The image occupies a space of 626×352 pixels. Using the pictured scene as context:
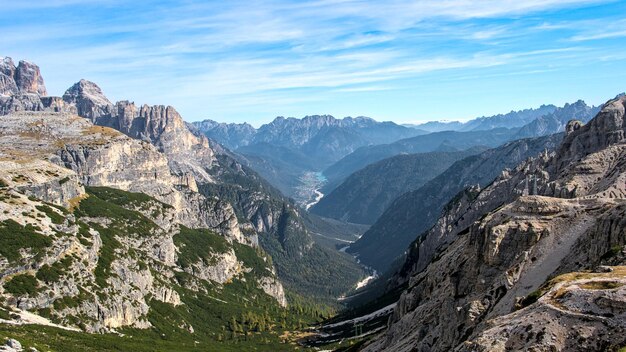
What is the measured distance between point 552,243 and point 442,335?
18.8 m

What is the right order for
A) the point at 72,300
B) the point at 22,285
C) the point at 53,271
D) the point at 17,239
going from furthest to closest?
the point at 72,300, the point at 53,271, the point at 17,239, the point at 22,285

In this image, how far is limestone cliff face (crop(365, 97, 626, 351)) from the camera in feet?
147

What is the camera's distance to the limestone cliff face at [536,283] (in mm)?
44656

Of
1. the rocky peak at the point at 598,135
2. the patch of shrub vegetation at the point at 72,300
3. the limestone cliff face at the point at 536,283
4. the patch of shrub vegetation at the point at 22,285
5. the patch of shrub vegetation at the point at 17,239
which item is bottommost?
the patch of shrub vegetation at the point at 72,300

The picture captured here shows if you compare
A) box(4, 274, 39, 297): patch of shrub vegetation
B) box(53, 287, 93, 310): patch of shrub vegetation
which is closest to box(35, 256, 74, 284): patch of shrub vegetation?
box(4, 274, 39, 297): patch of shrub vegetation

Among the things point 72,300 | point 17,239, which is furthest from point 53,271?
point 17,239

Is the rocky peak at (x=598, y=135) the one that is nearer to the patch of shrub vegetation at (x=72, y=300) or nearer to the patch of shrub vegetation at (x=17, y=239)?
the patch of shrub vegetation at (x=72, y=300)

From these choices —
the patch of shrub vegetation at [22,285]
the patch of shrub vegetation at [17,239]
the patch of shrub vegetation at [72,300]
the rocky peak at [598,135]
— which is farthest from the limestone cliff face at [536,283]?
the patch of shrub vegetation at [17,239]

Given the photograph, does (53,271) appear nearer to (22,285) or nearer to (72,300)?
(72,300)

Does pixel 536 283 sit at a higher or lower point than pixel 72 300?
higher

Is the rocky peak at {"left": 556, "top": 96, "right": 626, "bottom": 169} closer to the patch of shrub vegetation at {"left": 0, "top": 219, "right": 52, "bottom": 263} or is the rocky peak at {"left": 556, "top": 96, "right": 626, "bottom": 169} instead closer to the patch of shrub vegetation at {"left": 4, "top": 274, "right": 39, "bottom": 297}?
the patch of shrub vegetation at {"left": 4, "top": 274, "right": 39, "bottom": 297}

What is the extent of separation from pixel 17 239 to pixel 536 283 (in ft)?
554

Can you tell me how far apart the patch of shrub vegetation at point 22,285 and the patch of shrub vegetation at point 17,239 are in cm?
642

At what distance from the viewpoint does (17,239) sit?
176750 millimetres
